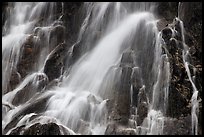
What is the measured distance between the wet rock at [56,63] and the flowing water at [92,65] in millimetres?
368

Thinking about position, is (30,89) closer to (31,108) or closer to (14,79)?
(14,79)

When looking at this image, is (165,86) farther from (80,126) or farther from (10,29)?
(10,29)

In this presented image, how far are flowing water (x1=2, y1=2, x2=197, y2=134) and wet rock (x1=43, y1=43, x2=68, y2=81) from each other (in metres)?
0.37

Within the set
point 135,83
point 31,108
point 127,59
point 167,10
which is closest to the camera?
point 31,108

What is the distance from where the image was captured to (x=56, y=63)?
22062 millimetres

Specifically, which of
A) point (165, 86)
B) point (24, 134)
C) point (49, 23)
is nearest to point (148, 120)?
point (165, 86)

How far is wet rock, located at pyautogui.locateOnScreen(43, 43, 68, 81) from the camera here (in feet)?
70.8

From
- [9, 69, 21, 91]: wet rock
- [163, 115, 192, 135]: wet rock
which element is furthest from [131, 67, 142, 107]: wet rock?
[9, 69, 21, 91]: wet rock

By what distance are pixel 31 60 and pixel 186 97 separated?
906 cm

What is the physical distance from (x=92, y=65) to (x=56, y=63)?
2.08 meters

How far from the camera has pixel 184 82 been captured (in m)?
18.6

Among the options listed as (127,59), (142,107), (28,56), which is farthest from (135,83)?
(28,56)

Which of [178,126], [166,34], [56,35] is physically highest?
[56,35]

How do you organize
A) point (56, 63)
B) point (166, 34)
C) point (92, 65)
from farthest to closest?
point (56, 63), point (92, 65), point (166, 34)
